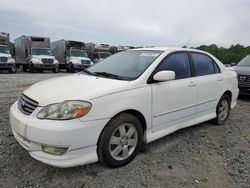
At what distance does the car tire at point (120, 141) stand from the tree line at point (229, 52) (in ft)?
62.8

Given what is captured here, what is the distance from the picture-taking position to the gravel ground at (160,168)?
10.2ft

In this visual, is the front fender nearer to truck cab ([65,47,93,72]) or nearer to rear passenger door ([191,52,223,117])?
rear passenger door ([191,52,223,117])

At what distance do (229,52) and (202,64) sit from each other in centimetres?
2226

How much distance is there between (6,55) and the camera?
65.6ft

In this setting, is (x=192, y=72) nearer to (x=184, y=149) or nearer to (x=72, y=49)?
(x=184, y=149)

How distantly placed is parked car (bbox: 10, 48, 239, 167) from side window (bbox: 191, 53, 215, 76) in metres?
0.02

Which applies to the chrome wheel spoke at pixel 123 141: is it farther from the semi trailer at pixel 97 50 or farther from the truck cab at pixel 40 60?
the semi trailer at pixel 97 50

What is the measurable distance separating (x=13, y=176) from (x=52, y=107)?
3.10 ft

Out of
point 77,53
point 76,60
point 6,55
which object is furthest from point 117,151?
point 77,53

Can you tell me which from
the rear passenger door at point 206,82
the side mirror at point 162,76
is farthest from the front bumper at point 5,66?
the side mirror at point 162,76

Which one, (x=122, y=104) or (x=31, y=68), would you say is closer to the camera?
(x=122, y=104)

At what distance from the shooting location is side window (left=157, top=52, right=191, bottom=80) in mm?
4145

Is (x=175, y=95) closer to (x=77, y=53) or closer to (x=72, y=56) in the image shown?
(x=72, y=56)

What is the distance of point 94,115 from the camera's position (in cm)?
308
